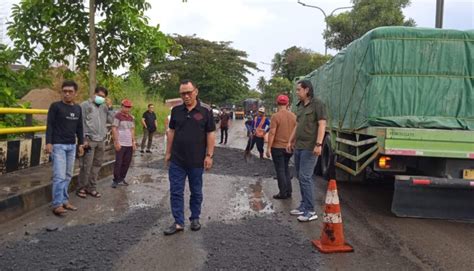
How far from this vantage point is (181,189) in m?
5.91

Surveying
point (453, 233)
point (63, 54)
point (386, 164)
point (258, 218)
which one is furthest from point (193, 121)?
point (63, 54)

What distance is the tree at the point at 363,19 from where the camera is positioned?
114 ft

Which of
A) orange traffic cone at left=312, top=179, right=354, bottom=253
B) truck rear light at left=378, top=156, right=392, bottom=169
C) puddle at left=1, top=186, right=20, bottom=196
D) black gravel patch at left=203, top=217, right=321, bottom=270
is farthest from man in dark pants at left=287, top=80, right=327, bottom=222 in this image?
puddle at left=1, top=186, right=20, bottom=196

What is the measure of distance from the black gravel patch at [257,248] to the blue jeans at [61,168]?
209 centimetres

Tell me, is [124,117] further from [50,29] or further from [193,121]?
[193,121]

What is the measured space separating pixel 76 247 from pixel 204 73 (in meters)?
48.0

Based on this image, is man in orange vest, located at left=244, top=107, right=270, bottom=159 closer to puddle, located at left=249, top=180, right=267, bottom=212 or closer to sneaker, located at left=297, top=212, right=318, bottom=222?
puddle, located at left=249, top=180, right=267, bottom=212

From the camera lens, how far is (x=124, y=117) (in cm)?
905

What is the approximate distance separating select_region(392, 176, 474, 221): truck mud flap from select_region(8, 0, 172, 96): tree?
582 cm

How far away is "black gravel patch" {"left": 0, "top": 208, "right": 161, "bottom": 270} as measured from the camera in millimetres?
4574

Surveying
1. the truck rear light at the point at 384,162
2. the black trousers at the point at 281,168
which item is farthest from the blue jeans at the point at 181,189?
the truck rear light at the point at 384,162

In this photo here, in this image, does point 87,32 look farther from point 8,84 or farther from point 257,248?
point 257,248

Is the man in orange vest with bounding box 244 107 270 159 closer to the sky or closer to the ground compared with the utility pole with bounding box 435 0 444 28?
closer to the ground

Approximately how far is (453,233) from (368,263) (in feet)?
6.45
